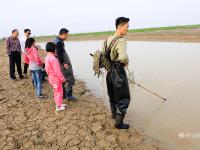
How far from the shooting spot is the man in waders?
490 centimetres

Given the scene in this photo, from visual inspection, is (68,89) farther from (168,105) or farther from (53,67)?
(168,105)

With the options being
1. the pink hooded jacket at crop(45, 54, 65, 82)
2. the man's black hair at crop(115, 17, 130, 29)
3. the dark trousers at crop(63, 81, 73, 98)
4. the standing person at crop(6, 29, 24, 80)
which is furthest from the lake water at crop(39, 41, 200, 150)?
the standing person at crop(6, 29, 24, 80)

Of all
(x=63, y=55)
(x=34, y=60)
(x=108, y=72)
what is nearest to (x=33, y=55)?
(x=34, y=60)

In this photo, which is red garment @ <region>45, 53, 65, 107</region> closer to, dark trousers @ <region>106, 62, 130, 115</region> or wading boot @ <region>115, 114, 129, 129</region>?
dark trousers @ <region>106, 62, 130, 115</region>

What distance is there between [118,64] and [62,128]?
1755 mm

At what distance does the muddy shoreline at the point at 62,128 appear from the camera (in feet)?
16.4

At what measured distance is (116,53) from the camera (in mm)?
5020

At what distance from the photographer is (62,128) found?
5625 millimetres

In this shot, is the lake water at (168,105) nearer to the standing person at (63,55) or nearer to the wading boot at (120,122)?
the wading boot at (120,122)

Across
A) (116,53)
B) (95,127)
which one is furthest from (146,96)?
(116,53)

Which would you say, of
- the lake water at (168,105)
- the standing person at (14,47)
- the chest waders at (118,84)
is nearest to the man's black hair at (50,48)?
the chest waders at (118,84)

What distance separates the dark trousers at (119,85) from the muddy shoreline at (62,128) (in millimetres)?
577

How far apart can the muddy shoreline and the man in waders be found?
1.58 feet

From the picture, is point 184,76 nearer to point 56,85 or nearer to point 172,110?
point 172,110
